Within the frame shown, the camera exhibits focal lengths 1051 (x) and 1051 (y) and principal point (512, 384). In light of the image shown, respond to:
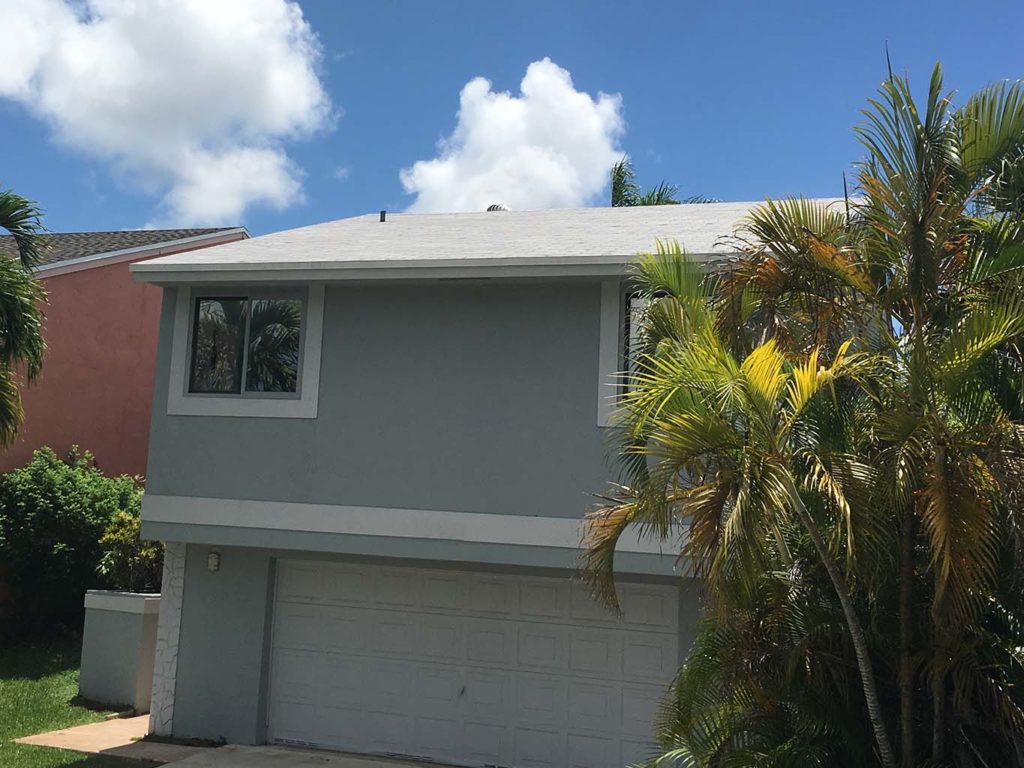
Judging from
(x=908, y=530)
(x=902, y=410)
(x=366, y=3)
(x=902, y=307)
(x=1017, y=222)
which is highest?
(x=366, y=3)

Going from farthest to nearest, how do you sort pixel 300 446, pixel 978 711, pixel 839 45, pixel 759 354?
pixel 300 446 → pixel 839 45 → pixel 978 711 → pixel 759 354

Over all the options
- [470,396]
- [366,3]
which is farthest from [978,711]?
[366,3]

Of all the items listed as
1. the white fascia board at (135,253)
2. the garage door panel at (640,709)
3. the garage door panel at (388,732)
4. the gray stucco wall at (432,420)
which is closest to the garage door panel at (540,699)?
the garage door panel at (640,709)

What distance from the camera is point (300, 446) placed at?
11.6 metres

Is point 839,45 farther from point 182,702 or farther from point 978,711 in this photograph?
point 182,702

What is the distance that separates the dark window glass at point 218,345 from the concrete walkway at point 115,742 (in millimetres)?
4026

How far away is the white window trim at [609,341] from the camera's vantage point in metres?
10.7

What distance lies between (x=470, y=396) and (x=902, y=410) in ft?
19.8

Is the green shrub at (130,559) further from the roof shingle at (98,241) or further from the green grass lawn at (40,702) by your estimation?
the roof shingle at (98,241)

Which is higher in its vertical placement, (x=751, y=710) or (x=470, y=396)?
(x=470, y=396)

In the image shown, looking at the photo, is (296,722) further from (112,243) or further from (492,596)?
(112,243)

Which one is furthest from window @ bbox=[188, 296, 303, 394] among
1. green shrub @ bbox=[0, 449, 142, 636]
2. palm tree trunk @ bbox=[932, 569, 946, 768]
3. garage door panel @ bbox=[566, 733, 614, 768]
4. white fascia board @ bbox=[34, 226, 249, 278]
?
palm tree trunk @ bbox=[932, 569, 946, 768]

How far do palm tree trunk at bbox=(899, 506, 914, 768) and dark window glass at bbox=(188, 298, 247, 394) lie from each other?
26.3ft

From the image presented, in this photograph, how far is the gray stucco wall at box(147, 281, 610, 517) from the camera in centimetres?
1079
